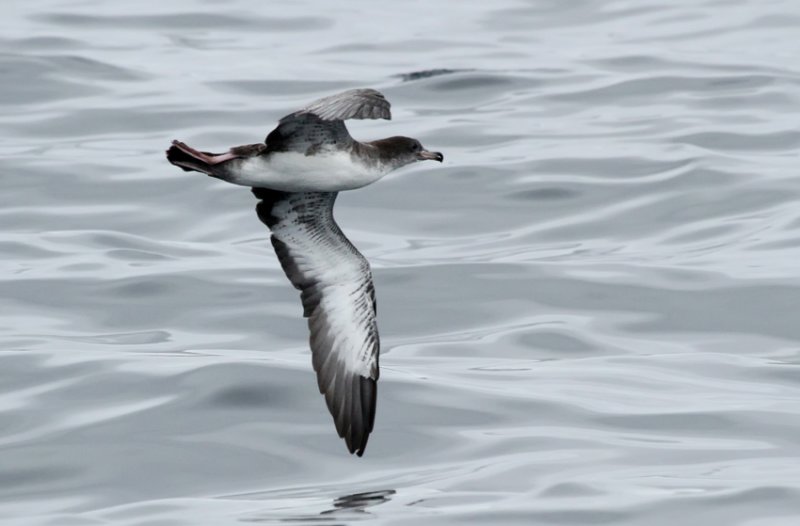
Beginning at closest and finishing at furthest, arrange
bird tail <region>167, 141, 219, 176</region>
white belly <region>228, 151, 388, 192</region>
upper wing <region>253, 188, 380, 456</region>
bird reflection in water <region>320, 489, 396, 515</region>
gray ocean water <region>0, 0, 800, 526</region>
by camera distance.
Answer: bird tail <region>167, 141, 219, 176</region> → white belly <region>228, 151, 388, 192</region> → bird reflection in water <region>320, 489, 396, 515</region> → gray ocean water <region>0, 0, 800, 526</region> → upper wing <region>253, 188, 380, 456</region>

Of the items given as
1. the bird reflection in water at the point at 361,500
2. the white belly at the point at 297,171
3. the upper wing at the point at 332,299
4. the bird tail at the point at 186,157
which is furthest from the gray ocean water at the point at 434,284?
the bird tail at the point at 186,157

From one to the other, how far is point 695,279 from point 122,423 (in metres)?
5.56

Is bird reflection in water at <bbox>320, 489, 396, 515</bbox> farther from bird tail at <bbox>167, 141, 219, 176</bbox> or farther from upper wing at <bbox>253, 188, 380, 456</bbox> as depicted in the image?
bird tail at <bbox>167, 141, 219, 176</bbox>

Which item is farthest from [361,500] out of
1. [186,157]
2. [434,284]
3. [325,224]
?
[434,284]

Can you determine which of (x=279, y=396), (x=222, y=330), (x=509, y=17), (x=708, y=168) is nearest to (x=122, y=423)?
(x=279, y=396)

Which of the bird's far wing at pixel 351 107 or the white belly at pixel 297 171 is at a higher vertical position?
the bird's far wing at pixel 351 107

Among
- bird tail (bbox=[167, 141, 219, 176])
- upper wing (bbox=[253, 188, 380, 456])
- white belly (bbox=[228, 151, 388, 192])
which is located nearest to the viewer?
bird tail (bbox=[167, 141, 219, 176])

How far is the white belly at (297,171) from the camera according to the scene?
952 centimetres

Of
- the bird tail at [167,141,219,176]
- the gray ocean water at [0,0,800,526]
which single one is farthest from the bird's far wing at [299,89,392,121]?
the gray ocean water at [0,0,800,526]

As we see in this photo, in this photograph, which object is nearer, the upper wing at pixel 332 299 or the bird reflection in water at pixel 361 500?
the bird reflection in water at pixel 361 500

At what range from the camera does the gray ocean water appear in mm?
10234

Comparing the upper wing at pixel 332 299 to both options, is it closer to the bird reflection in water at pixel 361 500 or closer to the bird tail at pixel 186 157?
the bird reflection in water at pixel 361 500

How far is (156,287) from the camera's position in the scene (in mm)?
13945

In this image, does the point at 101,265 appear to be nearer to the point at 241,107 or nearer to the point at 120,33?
the point at 241,107
